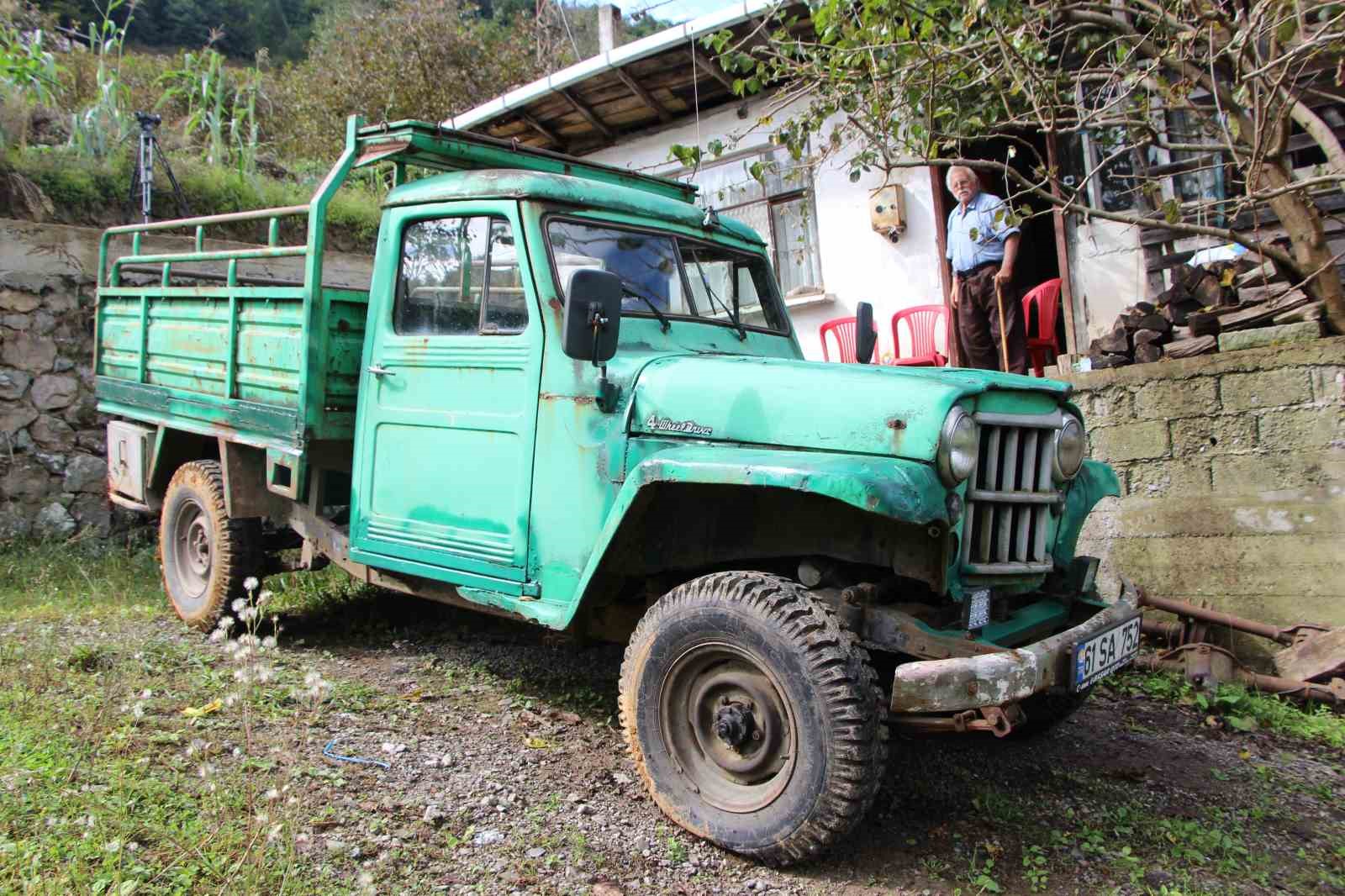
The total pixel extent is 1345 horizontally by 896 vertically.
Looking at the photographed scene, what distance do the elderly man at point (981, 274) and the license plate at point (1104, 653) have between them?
10.9 feet

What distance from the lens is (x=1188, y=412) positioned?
503 cm

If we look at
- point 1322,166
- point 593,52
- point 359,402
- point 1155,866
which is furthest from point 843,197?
point 593,52

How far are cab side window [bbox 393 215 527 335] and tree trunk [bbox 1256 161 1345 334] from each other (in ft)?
12.5

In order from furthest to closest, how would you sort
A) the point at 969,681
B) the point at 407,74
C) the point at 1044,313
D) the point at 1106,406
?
the point at 407,74
the point at 1044,313
the point at 1106,406
the point at 969,681

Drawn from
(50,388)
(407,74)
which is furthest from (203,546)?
(407,74)

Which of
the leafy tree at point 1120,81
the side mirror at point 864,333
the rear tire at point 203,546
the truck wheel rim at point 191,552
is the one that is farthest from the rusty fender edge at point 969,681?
the truck wheel rim at point 191,552

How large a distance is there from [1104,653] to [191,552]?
4630mm

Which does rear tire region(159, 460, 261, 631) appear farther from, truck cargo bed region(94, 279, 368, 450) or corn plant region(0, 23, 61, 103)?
corn plant region(0, 23, 61, 103)

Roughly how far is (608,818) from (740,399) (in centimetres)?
144

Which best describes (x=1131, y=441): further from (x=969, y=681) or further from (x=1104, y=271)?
(x=969, y=681)

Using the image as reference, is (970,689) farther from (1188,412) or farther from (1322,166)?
(1322,166)

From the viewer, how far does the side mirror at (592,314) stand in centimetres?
310

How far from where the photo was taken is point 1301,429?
4.69 meters

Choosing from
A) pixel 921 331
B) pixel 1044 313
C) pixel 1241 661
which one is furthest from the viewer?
pixel 921 331
